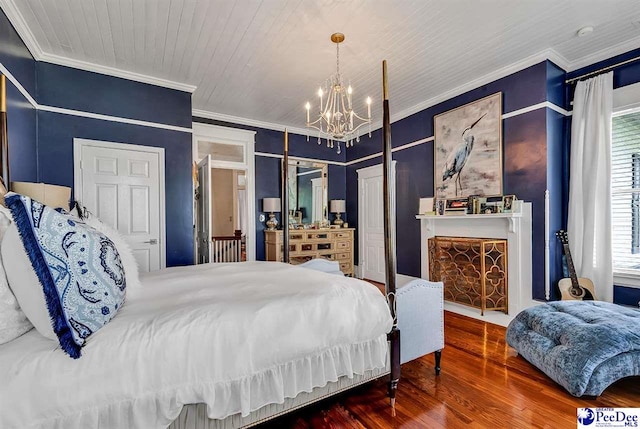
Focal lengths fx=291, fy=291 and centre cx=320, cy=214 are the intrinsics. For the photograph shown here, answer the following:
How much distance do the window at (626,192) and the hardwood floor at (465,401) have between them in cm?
143

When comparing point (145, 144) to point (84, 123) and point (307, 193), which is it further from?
point (307, 193)

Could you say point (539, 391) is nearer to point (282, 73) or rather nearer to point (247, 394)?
point (247, 394)

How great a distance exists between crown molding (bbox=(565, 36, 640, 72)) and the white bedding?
3.56 meters

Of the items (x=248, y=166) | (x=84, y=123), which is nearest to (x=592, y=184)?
(x=248, y=166)

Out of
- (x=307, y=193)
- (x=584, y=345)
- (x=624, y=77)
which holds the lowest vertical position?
(x=584, y=345)

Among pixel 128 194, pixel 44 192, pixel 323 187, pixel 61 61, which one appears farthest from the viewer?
pixel 323 187

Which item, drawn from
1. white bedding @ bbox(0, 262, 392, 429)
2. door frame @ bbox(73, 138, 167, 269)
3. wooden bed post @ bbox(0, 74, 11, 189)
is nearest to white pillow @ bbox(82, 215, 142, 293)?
white bedding @ bbox(0, 262, 392, 429)

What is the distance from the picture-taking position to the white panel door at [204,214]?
12.4 ft

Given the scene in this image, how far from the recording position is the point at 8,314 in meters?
1.06

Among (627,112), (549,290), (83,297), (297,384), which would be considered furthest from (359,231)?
(83,297)

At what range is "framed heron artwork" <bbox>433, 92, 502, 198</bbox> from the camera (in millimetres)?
3475

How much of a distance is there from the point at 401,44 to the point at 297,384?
3.04 meters

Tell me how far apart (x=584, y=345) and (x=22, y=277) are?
9.94 feet

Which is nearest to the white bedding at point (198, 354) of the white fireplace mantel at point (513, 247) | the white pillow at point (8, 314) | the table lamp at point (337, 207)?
the white pillow at point (8, 314)
